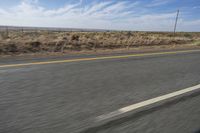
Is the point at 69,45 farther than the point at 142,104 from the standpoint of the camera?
Yes

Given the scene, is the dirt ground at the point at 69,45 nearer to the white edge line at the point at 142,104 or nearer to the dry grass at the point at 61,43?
the dry grass at the point at 61,43

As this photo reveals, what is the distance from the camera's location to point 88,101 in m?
3.28

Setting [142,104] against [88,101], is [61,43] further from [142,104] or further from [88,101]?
[142,104]

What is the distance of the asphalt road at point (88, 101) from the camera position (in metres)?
2.47

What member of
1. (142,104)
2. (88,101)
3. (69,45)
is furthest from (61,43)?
(142,104)

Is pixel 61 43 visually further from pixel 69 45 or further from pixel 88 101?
pixel 88 101

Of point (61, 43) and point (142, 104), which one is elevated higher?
point (61, 43)

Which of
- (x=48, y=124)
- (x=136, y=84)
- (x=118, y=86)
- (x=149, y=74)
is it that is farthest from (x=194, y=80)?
(x=48, y=124)

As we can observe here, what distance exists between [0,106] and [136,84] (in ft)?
8.81

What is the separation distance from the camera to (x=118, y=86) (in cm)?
421

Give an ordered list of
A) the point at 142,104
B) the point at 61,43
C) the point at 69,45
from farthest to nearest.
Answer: the point at 61,43 → the point at 69,45 → the point at 142,104

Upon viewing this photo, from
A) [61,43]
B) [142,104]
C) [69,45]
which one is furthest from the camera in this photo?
[61,43]

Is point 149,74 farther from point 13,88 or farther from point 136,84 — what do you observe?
point 13,88

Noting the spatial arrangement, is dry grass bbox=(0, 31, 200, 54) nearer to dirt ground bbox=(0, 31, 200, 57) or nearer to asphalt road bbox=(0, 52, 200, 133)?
dirt ground bbox=(0, 31, 200, 57)
